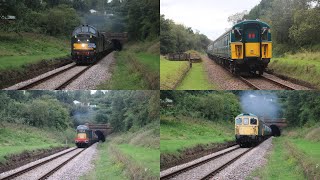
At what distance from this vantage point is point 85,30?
12.6 m

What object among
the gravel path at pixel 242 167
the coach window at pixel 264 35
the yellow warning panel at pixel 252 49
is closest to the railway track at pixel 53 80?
the gravel path at pixel 242 167

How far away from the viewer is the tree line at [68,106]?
28.6 feet

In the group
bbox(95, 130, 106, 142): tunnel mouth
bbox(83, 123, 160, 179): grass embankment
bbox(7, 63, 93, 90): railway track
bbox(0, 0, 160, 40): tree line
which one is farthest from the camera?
bbox(95, 130, 106, 142): tunnel mouth

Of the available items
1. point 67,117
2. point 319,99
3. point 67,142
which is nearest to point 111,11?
point 67,117

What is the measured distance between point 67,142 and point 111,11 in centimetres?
905

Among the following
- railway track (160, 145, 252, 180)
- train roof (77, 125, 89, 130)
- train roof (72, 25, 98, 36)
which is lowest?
train roof (77, 125, 89, 130)

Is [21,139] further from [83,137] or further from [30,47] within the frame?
[83,137]

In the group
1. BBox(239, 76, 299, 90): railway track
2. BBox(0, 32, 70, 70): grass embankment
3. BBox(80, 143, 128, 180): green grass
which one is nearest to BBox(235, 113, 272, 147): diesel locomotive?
BBox(239, 76, 299, 90): railway track

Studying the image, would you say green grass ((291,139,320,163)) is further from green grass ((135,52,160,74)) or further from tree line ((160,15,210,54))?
tree line ((160,15,210,54))

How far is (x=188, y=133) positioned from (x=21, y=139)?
18.1ft

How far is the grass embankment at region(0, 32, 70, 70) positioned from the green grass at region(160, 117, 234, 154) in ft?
12.6

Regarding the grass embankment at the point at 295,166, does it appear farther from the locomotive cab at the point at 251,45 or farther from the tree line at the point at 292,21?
the tree line at the point at 292,21

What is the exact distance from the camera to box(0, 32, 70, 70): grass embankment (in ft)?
34.3

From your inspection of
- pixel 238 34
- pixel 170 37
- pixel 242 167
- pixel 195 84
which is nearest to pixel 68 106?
pixel 195 84
